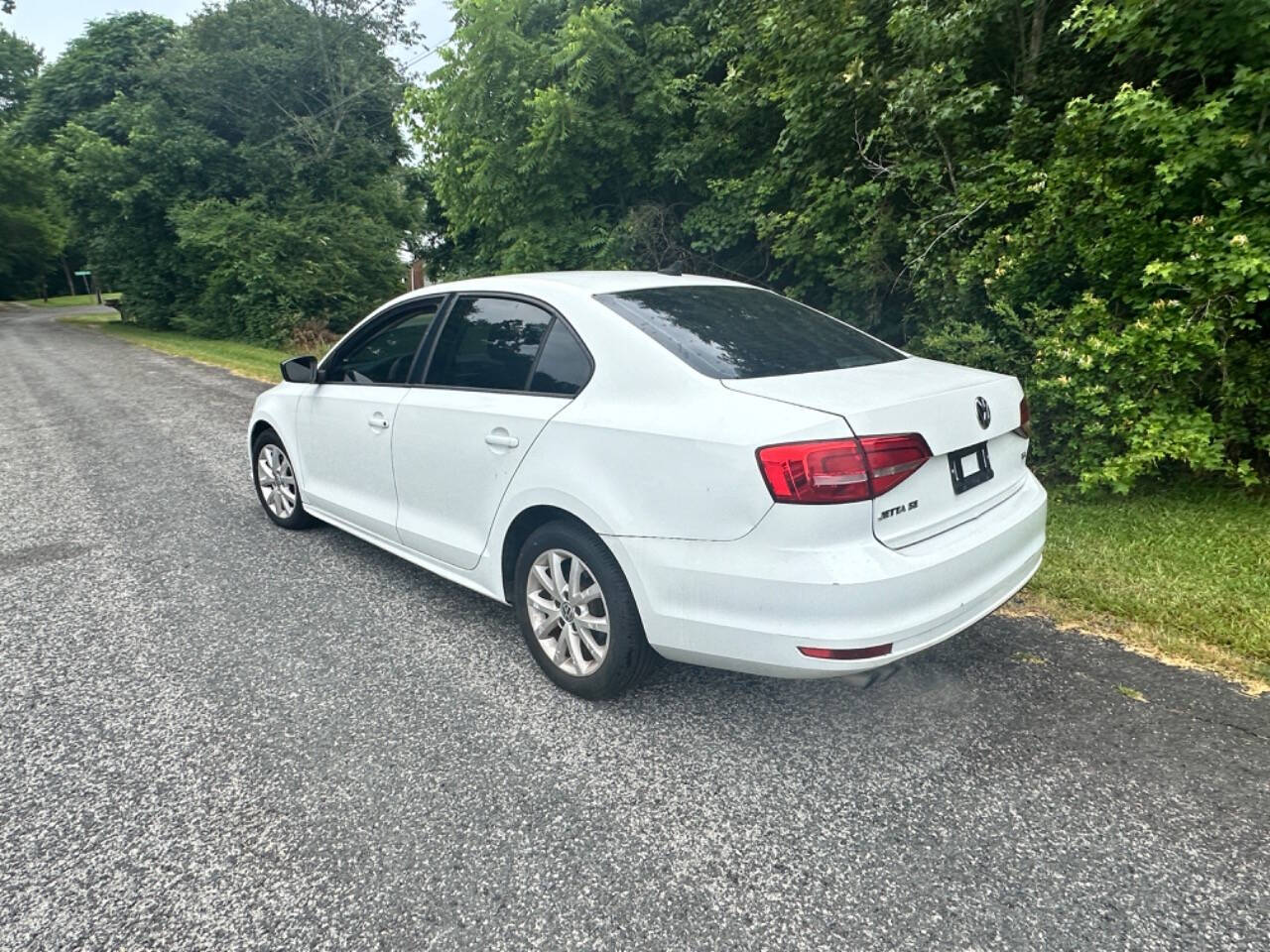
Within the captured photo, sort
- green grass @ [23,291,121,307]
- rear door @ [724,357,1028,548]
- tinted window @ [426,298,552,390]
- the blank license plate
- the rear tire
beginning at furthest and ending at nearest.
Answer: green grass @ [23,291,121,307] < the rear tire < tinted window @ [426,298,552,390] < the blank license plate < rear door @ [724,357,1028,548]

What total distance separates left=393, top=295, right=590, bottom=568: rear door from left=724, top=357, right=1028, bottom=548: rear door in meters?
0.86

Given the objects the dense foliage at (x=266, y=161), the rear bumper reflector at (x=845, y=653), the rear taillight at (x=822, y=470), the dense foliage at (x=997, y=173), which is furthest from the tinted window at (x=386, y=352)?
the dense foliage at (x=266, y=161)

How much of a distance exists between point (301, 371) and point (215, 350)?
1703 cm

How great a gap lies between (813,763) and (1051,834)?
2.30ft

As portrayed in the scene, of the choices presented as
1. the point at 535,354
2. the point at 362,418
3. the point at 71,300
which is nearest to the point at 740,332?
the point at 535,354

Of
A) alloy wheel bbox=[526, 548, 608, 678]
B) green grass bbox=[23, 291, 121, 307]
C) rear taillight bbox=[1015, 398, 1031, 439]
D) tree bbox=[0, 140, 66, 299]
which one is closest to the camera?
alloy wheel bbox=[526, 548, 608, 678]

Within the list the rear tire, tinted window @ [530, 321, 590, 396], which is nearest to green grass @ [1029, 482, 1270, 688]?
tinted window @ [530, 321, 590, 396]

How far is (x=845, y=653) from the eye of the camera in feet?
7.57

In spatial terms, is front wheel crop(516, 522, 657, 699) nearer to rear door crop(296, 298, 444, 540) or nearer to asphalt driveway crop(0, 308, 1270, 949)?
asphalt driveway crop(0, 308, 1270, 949)

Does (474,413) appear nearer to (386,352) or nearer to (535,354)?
(535,354)

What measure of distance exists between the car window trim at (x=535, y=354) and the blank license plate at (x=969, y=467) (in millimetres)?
1308

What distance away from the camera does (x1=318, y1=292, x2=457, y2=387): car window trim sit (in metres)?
3.69

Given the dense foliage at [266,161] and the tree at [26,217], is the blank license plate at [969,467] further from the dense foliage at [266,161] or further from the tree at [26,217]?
the tree at [26,217]

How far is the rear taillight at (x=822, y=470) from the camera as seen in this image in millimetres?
2262
